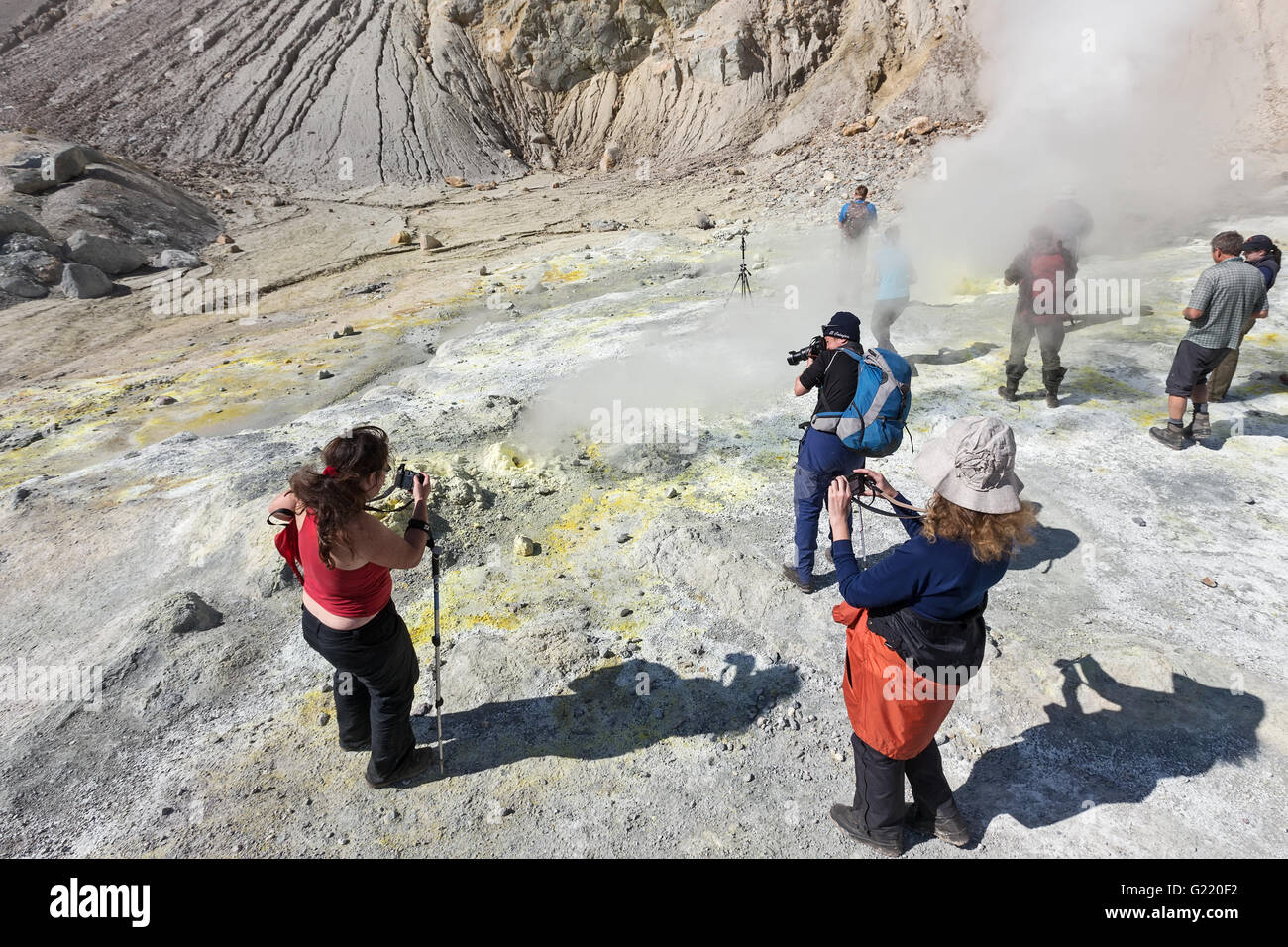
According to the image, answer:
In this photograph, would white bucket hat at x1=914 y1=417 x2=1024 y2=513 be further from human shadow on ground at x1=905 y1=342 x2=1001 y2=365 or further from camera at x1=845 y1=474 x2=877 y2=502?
human shadow on ground at x1=905 y1=342 x2=1001 y2=365

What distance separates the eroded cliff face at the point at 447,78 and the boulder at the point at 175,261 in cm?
975

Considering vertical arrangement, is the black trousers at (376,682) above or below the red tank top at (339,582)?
below

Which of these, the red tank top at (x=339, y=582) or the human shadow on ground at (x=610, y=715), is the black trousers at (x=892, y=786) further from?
the red tank top at (x=339, y=582)

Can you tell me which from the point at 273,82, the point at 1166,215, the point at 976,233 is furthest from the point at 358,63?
the point at 1166,215

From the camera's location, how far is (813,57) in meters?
25.9

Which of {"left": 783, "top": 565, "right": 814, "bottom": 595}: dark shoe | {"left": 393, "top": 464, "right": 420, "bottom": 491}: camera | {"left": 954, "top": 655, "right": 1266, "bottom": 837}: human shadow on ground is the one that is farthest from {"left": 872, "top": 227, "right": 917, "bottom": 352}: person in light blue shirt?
{"left": 393, "top": 464, "right": 420, "bottom": 491}: camera

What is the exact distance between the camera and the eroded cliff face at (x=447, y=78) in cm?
2541

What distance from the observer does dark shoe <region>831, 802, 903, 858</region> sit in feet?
9.29

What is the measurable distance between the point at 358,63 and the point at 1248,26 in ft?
103

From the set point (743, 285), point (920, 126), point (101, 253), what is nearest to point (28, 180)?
point (101, 253)

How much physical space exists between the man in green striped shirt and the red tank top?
252 inches

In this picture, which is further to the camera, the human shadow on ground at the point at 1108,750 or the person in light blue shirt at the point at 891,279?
the person in light blue shirt at the point at 891,279

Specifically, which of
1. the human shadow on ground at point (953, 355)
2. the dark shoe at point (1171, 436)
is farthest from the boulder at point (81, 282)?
the dark shoe at point (1171, 436)

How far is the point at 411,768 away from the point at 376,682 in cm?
62
